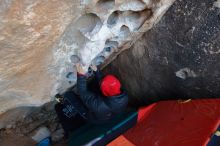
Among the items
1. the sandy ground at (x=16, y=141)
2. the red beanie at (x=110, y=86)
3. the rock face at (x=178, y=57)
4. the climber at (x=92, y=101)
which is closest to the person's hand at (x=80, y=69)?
the climber at (x=92, y=101)

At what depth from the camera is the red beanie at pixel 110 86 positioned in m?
2.86

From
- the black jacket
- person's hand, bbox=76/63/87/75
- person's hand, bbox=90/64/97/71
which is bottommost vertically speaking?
the black jacket

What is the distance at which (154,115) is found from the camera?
124 inches

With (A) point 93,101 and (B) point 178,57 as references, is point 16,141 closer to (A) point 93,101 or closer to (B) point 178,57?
(A) point 93,101

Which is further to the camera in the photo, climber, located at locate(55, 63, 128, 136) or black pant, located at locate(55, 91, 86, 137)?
black pant, located at locate(55, 91, 86, 137)

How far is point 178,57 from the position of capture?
112 inches

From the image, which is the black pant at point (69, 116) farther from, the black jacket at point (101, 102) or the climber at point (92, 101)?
the black jacket at point (101, 102)

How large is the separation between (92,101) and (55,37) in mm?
764

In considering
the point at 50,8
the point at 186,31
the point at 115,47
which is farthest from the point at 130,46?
the point at 50,8

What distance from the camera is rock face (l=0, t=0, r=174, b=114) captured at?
2113 mm

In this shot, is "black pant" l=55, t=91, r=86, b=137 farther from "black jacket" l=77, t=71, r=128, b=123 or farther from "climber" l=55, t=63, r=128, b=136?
"black jacket" l=77, t=71, r=128, b=123

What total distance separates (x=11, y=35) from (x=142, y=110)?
1.52 meters

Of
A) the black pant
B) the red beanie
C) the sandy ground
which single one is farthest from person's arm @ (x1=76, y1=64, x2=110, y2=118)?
the sandy ground

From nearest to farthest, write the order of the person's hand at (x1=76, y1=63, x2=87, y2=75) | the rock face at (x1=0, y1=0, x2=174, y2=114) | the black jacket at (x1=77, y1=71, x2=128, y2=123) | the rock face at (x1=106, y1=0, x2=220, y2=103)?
1. the rock face at (x1=0, y1=0, x2=174, y2=114)
2. the rock face at (x1=106, y1=0, x2=220, y2=103)
3. the person's hand at (x1=76, y1=63, x2=87, y2=75)
4. the black jacket at (x1=77, y1=71, x2=128, y2=123)
